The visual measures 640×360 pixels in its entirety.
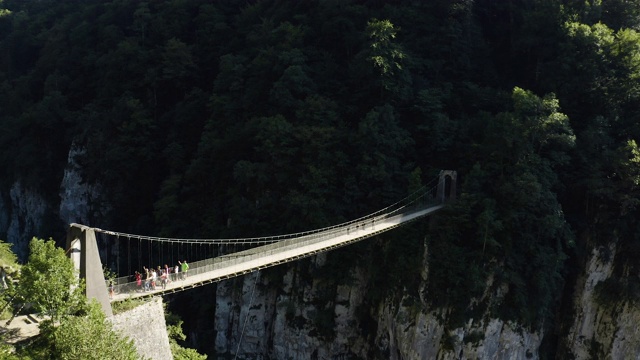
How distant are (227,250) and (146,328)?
379 inches

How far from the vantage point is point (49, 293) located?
35.2 feet

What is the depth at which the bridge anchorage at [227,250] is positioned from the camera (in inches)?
460

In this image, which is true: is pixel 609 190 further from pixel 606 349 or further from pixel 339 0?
pixel 339 0

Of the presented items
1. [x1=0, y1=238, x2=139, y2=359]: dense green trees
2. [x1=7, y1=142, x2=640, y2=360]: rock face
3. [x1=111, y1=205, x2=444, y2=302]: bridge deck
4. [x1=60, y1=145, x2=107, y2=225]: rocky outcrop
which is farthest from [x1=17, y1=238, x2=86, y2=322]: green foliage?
[x1=60, y1=145, x2=107, y2=225]: rocky outcrop

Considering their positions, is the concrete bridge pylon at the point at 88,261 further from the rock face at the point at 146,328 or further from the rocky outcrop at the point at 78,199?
the rocky outcrop at the point at 78,199

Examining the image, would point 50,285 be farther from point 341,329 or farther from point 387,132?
point 387,132

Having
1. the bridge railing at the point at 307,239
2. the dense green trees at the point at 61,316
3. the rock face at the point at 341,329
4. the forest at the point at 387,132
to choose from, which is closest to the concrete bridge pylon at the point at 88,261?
the dense green trees at the point at 61,316

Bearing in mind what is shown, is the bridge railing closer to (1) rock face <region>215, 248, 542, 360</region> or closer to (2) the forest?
(2) the forest

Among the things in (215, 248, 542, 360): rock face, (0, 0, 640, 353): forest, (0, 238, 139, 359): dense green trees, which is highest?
(0, 0, 640, 353): forest

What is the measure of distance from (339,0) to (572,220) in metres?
15.8

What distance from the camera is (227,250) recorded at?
2266 centimetres

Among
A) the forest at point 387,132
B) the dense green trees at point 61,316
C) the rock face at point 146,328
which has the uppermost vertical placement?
the forest at point 387,132

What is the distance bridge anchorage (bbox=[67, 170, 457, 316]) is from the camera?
11.7 meters

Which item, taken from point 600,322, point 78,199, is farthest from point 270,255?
point 78,199
